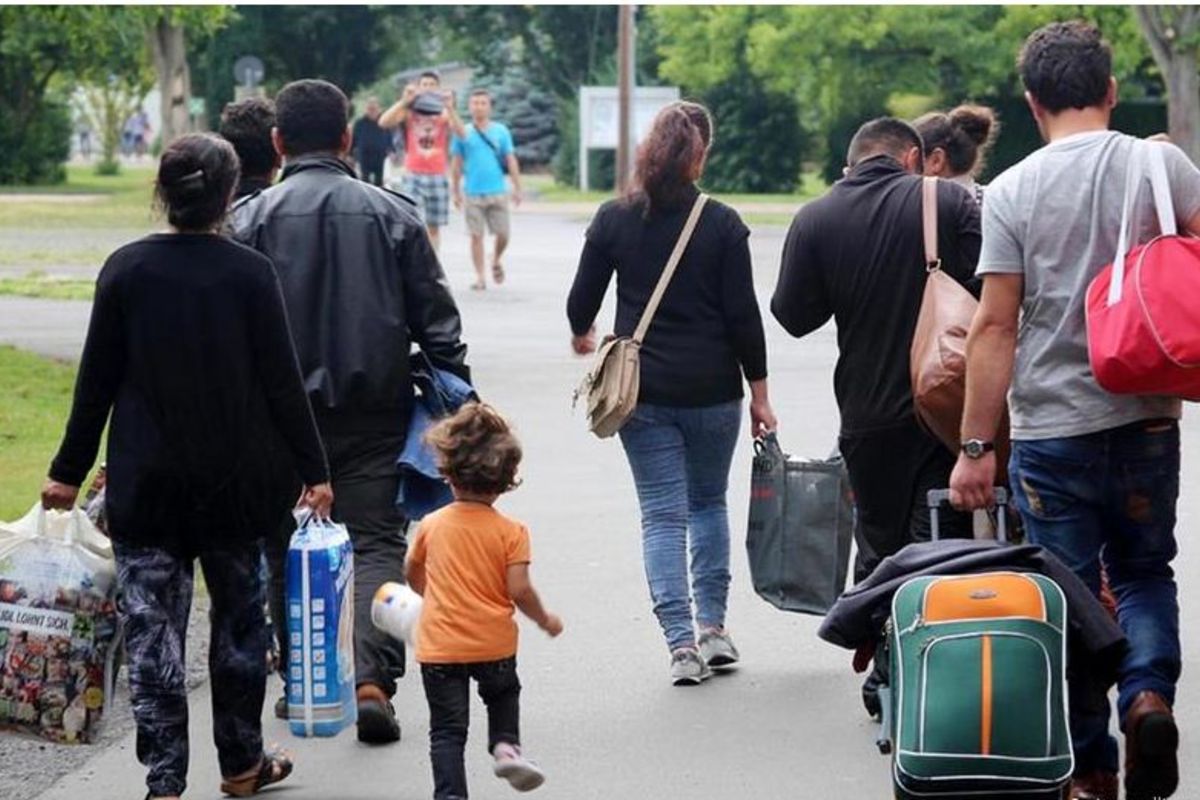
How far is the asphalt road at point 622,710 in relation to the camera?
661 cm

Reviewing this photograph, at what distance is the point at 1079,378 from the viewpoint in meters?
5.67

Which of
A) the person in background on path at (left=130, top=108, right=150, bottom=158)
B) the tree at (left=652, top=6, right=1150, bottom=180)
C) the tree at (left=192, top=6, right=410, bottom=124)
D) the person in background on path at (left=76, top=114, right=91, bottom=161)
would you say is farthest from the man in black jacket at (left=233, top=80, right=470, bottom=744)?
the person in background on path at (left=130, top=108, right=150, bottom=158)

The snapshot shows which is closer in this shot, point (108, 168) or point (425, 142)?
point (425, 142)

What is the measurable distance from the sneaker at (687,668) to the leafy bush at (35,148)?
51234 millimetres

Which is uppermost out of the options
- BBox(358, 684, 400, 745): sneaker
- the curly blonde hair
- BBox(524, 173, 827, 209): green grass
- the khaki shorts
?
the curly blonde hair

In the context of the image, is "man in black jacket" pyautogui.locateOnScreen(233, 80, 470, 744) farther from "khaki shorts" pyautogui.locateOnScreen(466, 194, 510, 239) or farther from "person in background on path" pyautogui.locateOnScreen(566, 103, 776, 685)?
"khaki shorts" pyautogui.locateOnScreen(466, 194, 510, 239)

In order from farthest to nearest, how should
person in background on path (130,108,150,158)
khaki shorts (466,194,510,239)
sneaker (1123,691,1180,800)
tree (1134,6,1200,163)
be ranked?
person in background on path (130,108,150,158)
tree (1134,6,1200,163)
khaki shorts (466,194,510,239)
sneaker (1123,691,1180,800)

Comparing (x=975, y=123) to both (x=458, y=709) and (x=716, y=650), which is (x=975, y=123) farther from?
(x=458, y=709)

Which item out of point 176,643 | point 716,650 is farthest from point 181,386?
point 716,650

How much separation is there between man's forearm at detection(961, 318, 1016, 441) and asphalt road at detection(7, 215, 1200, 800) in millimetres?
1162

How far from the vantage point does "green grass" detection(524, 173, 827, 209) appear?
47.1 meters

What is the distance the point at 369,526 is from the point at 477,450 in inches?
51.5

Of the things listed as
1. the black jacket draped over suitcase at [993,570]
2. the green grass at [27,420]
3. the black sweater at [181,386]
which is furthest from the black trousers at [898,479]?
the green grass at [27,420]

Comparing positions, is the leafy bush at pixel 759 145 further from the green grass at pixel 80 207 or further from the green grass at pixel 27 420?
the green grass at pixel 27 420
